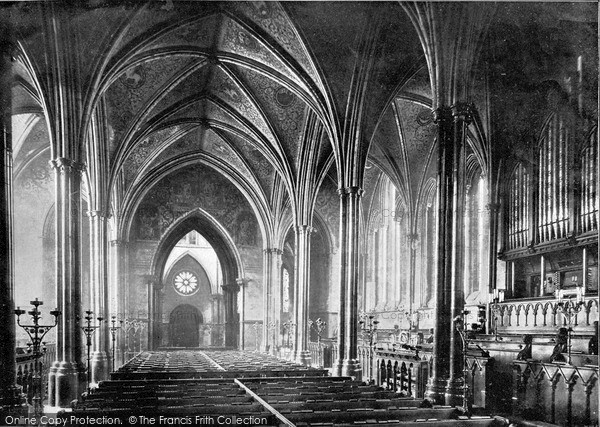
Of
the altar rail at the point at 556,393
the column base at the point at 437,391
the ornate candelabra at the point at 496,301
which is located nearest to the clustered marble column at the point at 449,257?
the column base at the point at 437,391

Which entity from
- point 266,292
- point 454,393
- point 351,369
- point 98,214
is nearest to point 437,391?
point 454,393

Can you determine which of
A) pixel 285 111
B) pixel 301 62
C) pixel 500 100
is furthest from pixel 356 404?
pixel 285 111

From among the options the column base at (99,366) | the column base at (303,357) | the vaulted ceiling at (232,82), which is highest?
the vaulted ceiling at (232,82)

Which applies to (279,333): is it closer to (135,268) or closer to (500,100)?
(135,268)

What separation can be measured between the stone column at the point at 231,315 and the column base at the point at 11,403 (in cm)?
2848

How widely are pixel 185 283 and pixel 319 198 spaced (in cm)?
1761

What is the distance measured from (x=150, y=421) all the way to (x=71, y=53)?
409 inches

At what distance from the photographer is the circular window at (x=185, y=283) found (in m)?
46.9

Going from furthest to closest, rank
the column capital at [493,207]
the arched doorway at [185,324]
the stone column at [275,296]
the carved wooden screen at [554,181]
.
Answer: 1. the arched doorway at [185,324]
2. the stone column at [275,296]
3. the column capital at [493,207]
4. the carved wooden screen at [554,181]

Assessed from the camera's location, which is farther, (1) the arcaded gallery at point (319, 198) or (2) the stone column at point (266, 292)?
(2) the stone column at point (266, 292)

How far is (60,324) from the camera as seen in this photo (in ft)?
47.7

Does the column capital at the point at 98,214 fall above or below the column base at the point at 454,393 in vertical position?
above

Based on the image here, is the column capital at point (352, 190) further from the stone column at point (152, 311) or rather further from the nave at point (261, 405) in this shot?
the stone column at point (152, 311)

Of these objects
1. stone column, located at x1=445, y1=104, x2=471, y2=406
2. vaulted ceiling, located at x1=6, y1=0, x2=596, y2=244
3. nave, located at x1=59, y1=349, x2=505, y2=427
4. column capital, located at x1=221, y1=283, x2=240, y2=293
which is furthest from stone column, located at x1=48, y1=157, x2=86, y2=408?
column capital, located at x1=221, y1=283, x2=240, y2=293
